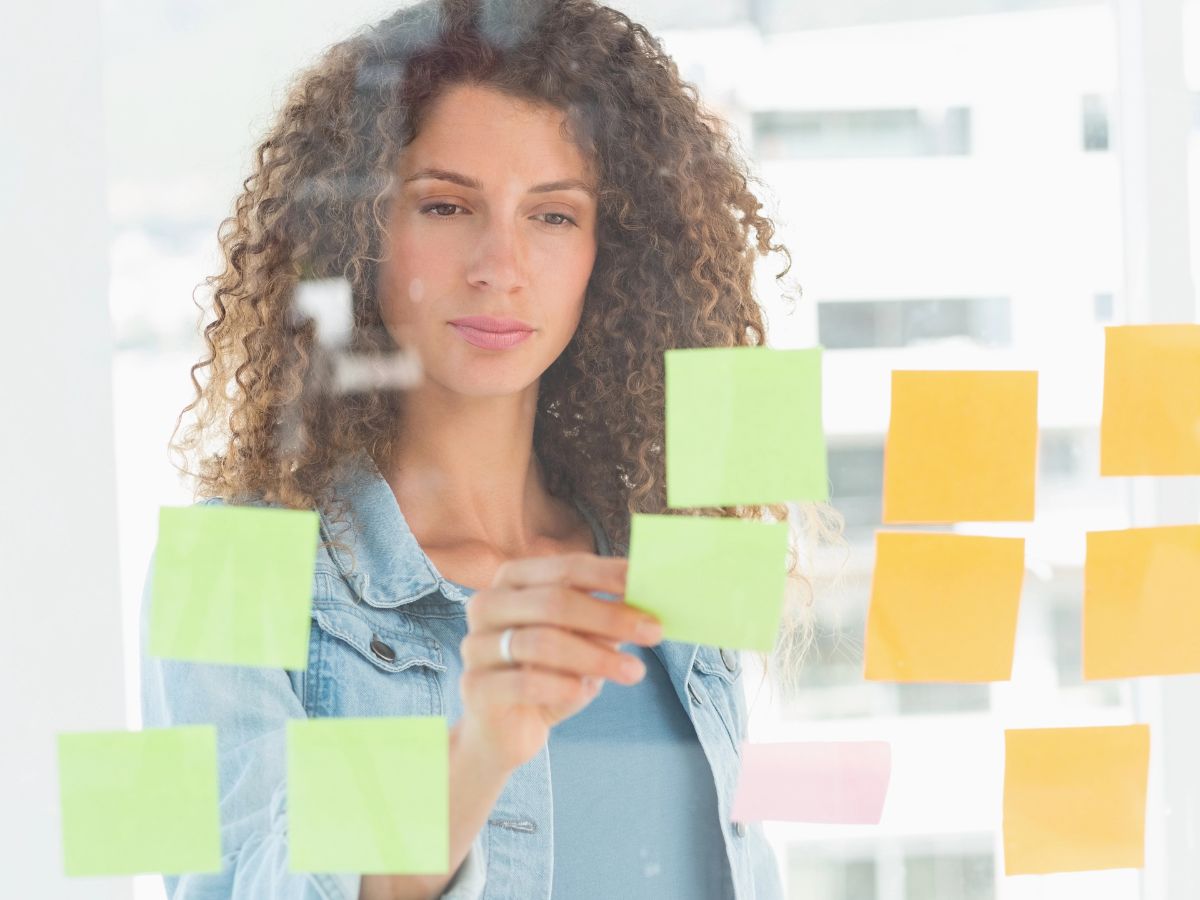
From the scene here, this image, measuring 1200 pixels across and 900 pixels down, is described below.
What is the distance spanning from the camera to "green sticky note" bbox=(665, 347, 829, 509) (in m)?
0.60

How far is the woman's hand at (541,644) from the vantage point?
56cm

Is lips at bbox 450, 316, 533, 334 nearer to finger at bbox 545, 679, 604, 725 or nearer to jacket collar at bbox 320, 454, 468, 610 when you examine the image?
jacket collar at bbox 320, 454, 468, 610

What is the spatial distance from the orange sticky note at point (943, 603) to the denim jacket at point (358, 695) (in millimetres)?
116

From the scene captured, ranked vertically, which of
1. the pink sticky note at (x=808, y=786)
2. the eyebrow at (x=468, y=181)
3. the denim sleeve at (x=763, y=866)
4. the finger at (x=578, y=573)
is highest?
the eyebrow at (x=468, y=181)

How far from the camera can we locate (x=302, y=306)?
68 centimetres

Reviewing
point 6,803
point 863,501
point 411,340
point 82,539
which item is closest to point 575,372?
point 411,340

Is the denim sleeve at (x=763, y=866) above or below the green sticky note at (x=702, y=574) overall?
below

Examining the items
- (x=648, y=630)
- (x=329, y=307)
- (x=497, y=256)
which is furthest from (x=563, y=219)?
(x=648, y=630)

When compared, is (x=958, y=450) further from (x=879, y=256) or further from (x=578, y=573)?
(x=578, y=573)

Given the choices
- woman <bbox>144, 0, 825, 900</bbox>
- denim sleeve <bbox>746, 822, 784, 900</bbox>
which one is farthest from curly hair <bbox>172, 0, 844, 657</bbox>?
denim sleeve <bbox>746, 822, 784, 900</bbox>

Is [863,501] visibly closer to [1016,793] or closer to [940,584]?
[940,584]

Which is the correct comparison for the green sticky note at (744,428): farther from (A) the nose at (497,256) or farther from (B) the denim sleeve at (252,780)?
(B) the denim sleeve at (252,780)

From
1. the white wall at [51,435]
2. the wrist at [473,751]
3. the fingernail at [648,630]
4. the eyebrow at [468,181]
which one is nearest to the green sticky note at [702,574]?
the fingernail at [648,630]

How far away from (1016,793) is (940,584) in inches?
6.4
